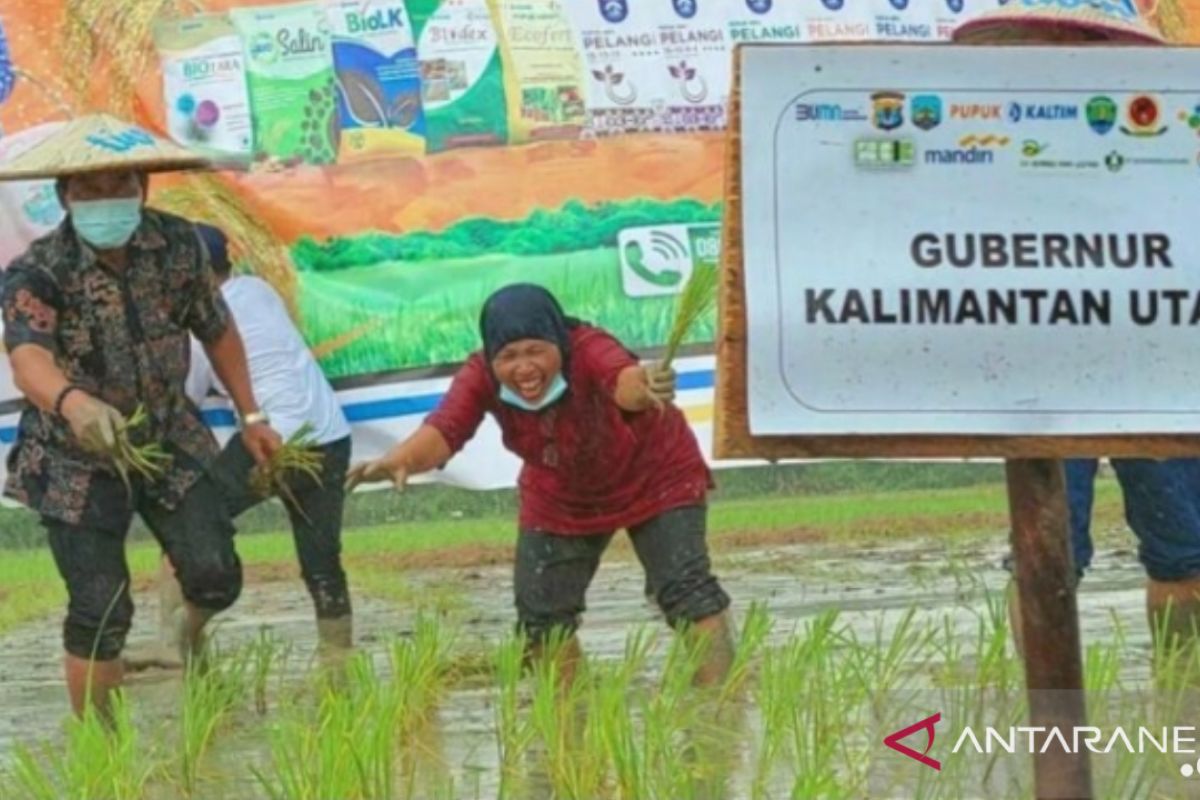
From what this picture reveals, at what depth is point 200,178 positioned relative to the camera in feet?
32.9

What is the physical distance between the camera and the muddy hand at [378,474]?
6652 mm

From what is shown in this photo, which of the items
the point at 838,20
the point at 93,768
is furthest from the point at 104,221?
the point at 838,20

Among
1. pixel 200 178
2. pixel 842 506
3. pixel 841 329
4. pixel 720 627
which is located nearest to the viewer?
pixel 841 329

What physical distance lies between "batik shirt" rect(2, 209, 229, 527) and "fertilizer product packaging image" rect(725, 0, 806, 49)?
3.20 metres

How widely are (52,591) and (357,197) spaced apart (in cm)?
189

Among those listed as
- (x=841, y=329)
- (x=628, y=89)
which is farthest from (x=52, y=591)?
(x=841, y=329)

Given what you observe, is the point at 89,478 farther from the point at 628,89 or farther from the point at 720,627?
the point at 628,89

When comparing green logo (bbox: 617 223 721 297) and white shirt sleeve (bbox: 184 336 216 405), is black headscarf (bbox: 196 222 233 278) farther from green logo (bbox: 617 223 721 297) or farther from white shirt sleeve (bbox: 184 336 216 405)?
green logo (bbox: 617 223 721 297)

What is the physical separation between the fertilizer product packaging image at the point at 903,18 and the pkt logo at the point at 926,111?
5964mm

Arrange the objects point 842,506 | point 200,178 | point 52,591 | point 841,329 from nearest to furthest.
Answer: point 841,329
point 200,178
point 52,591
point 842,506

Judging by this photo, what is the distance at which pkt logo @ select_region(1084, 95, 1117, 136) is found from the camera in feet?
15.2

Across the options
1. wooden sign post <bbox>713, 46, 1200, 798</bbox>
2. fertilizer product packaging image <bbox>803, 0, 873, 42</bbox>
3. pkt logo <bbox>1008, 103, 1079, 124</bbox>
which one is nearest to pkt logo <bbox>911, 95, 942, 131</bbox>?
wooden sign post <bbox>713, 46, 1200, 798</bbox>

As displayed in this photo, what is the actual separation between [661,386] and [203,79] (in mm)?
3465

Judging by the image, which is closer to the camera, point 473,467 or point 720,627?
point 720,627
